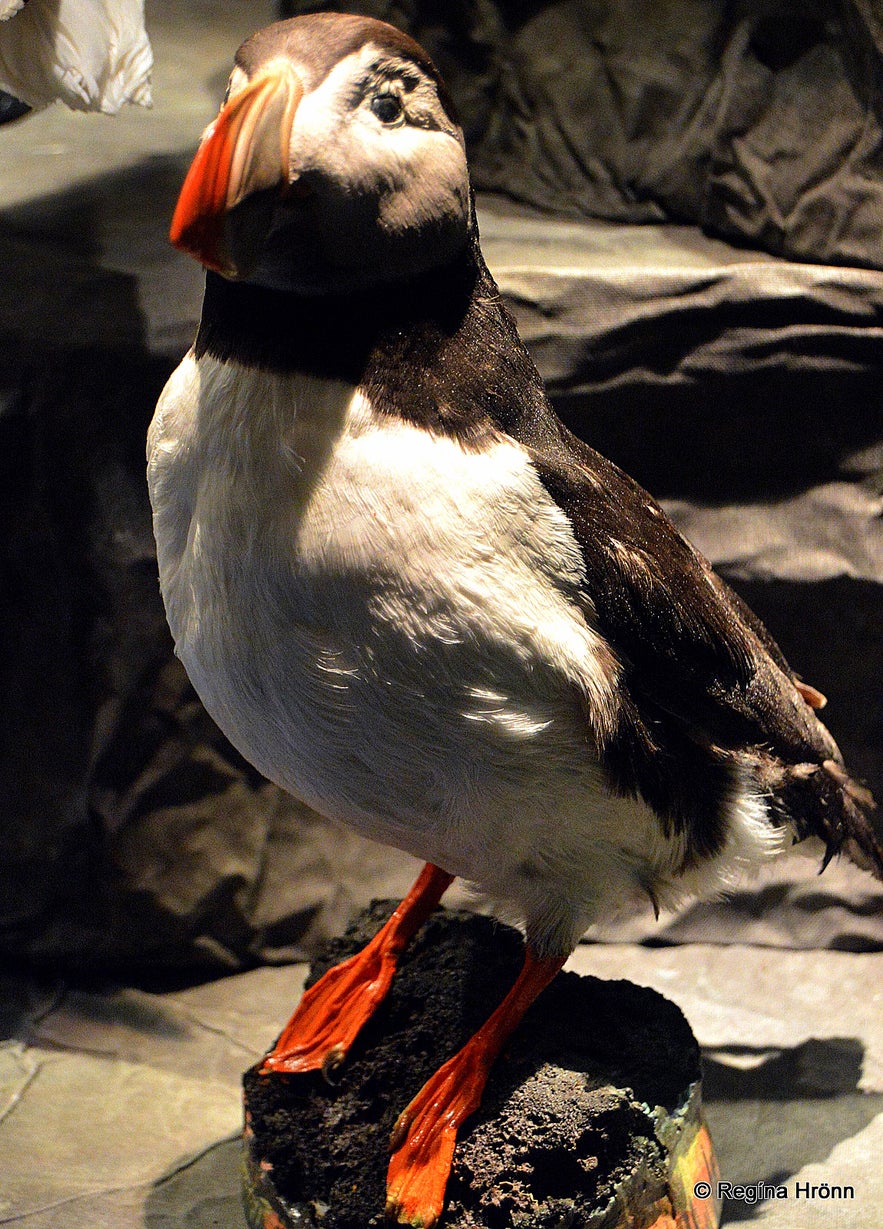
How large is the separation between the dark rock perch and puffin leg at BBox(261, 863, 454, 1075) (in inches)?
0.8

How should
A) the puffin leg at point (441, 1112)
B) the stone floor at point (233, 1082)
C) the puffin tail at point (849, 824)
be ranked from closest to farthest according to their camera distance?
the puffin leg at point (441, 1112)
the puffin tail at point (849, 824)
the stone floor at point (233, 1082)

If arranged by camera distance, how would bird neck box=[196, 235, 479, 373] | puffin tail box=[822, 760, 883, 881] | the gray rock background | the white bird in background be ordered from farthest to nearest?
1. the gray rock background
2. the white bird in background
3. puffin tail box=[822, 760, 883, 881]
4. bird neck box=[196, 235, 479, 373]

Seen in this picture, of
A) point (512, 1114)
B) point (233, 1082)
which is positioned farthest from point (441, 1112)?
point (233, 1082)

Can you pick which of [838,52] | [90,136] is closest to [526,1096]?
[838,52]

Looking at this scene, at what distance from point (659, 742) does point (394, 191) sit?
2.23 ft

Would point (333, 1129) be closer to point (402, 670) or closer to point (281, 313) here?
point (402, 670)

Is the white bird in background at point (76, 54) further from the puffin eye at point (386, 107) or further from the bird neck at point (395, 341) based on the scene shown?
the puffin eye at point (386, 107)

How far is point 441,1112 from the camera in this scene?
4.84 ft

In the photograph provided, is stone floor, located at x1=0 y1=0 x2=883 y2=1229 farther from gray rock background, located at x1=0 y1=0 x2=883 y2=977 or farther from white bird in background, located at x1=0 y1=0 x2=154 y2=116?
white bird in background, located at x1=0 y1=0 x2=154 y2=116

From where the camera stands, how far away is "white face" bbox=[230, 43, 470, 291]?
3.48 feet

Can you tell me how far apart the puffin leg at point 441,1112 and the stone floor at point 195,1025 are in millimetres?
529

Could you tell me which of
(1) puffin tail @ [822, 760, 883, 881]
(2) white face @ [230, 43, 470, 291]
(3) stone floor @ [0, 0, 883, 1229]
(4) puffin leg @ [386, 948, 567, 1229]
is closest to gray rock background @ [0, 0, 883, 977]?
(3) stone floor @ [0, 0, 883, 1229]

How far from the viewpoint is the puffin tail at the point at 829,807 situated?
1.62m

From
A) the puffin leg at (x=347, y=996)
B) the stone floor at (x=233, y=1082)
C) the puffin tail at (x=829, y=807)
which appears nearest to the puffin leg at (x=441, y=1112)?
the puffin leg at (x=347, y=996)
